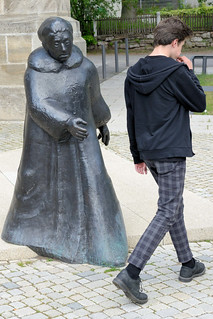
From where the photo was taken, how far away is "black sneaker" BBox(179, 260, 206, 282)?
4.15m

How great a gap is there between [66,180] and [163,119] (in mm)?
992

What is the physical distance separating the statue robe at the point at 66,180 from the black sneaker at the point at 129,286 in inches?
23.0

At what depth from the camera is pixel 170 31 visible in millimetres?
3746

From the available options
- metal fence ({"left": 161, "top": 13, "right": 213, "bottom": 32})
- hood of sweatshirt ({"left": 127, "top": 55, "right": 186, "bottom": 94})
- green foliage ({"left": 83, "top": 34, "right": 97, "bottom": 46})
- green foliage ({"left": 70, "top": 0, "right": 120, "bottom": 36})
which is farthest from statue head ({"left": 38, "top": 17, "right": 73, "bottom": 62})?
metal fence ({"left": 161, "top": 13, "right": 213, "bottom": 32})

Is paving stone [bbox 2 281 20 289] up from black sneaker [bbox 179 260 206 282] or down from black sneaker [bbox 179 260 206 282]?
down

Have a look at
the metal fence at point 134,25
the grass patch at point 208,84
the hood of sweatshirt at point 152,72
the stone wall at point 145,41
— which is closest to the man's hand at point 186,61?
the hood of sweatshirt at point 152,72

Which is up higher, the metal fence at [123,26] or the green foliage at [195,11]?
the green foliage at [195,11]

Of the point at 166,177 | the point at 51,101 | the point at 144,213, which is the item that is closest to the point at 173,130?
the point at 166,177

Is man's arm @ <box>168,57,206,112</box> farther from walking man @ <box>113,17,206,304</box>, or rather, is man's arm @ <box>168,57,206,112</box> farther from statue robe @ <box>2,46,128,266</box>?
statue robe @ <box>2,46,128,266</box>

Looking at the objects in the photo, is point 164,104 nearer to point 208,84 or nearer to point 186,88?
point 186,88

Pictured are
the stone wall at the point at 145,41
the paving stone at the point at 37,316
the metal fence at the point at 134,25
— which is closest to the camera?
the paving stone at the point at 37,316

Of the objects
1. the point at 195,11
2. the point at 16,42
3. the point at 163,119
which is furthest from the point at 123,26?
the point at 163,119

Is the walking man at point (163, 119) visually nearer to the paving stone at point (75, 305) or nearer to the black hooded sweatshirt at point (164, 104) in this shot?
the black hooded sweatshirt at point (164, 104)

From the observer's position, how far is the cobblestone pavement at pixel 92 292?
3.72 m
